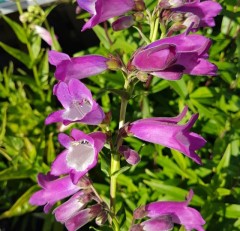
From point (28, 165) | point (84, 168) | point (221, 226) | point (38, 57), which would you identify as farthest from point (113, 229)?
point (38, 57)

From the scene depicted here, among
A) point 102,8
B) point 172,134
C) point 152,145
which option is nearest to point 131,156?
point 172,134

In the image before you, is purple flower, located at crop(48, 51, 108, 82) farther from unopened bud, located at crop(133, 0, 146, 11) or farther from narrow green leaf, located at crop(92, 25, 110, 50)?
narrow green leaf, located at crop(92, 25, 110, 50)

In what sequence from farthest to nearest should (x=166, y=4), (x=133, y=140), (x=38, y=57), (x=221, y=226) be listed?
(x=38, y=57)
(x=133, y=140)
(x=221, y=226)
(x=166, y=4)

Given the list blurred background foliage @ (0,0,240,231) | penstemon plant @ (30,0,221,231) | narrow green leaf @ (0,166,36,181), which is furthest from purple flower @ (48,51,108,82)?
narrow green leaf @ (0,166,36,181)

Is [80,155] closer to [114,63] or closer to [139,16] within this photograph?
[114,63]

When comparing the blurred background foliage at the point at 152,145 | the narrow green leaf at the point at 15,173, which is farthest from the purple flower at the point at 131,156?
the narrow green leaf at the point at 15,173

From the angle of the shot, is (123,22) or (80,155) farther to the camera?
(123,22)

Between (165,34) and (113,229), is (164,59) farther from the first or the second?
(113,229)
